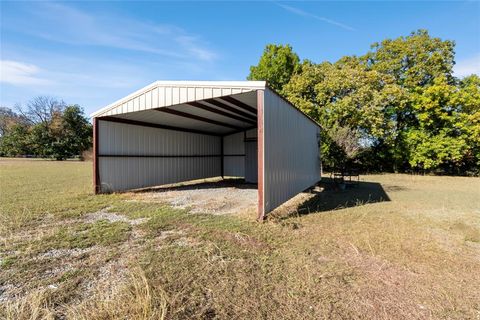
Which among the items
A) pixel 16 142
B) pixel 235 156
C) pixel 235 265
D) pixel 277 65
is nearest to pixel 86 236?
pixel 235 265

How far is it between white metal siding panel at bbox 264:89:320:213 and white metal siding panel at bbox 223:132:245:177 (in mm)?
Result: 4786

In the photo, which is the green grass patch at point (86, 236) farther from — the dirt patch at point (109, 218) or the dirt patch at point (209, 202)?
the dirt patch at point (209, 202)

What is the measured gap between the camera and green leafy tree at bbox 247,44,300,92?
66.5ft

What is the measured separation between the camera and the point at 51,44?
7.74m

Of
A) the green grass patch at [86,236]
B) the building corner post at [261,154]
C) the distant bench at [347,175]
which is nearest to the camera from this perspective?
the green grass patch at [86,236]

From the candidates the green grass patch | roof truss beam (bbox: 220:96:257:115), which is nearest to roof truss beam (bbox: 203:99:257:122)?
roof truss beam (bbox: 220:96:257:115)

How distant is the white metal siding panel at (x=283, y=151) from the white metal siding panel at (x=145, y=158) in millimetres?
5467

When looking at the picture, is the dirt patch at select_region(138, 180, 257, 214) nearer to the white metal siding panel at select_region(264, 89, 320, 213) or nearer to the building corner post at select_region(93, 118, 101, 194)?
the white metal siding panel at select_region(264, 89, 320, 213)

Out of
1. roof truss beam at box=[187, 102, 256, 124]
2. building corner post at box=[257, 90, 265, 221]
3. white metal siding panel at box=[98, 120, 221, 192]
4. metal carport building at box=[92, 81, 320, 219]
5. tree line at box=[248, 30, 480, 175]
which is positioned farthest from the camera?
tree line at box=[248, 30, 480, 175]

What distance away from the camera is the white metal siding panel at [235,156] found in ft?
42.1

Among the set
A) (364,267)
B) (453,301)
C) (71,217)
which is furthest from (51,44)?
(453,301)

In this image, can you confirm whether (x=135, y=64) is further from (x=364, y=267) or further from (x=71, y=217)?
(x=364, y=267)

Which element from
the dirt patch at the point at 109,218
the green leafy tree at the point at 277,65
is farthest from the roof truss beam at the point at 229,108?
the green leafy tree at the point at 277,65

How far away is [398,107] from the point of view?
1538cm
